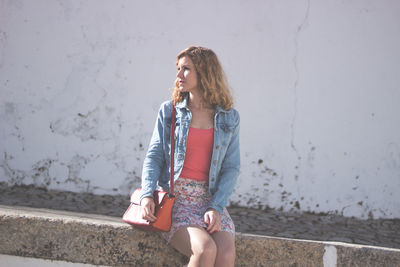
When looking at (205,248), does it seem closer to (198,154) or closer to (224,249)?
(224,249)

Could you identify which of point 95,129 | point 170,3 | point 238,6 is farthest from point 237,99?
point 95,129

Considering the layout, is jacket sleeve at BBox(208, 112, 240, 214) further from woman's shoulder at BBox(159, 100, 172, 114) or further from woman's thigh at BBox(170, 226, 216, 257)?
woman's shoulder at BBox(159, 100, 172, 114)

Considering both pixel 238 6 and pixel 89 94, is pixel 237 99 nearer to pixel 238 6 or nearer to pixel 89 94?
pixel 238 6

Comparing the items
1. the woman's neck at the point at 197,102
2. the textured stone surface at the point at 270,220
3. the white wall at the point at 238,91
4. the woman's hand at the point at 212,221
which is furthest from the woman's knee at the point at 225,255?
the white wall at the point at 238,91

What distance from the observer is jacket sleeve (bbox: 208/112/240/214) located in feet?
6.56

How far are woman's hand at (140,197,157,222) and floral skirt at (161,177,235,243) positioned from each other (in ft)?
0.40

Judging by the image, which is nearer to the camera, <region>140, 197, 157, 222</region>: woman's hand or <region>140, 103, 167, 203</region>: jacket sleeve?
<region>140, 197, 157, 222</region>: woman's hand

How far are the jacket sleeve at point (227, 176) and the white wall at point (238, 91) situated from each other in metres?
1.98

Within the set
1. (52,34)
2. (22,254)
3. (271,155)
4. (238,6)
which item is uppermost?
(238,6)

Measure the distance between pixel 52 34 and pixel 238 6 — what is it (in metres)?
1.91

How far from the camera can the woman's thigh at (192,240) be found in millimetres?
1769

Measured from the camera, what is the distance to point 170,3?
412cm

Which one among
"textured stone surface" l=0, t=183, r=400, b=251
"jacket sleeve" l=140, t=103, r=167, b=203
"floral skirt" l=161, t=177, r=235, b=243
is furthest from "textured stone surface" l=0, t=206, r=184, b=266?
"textured stone surface" l=0, t=183, r=400, b=251

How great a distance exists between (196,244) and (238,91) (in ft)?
8.23
